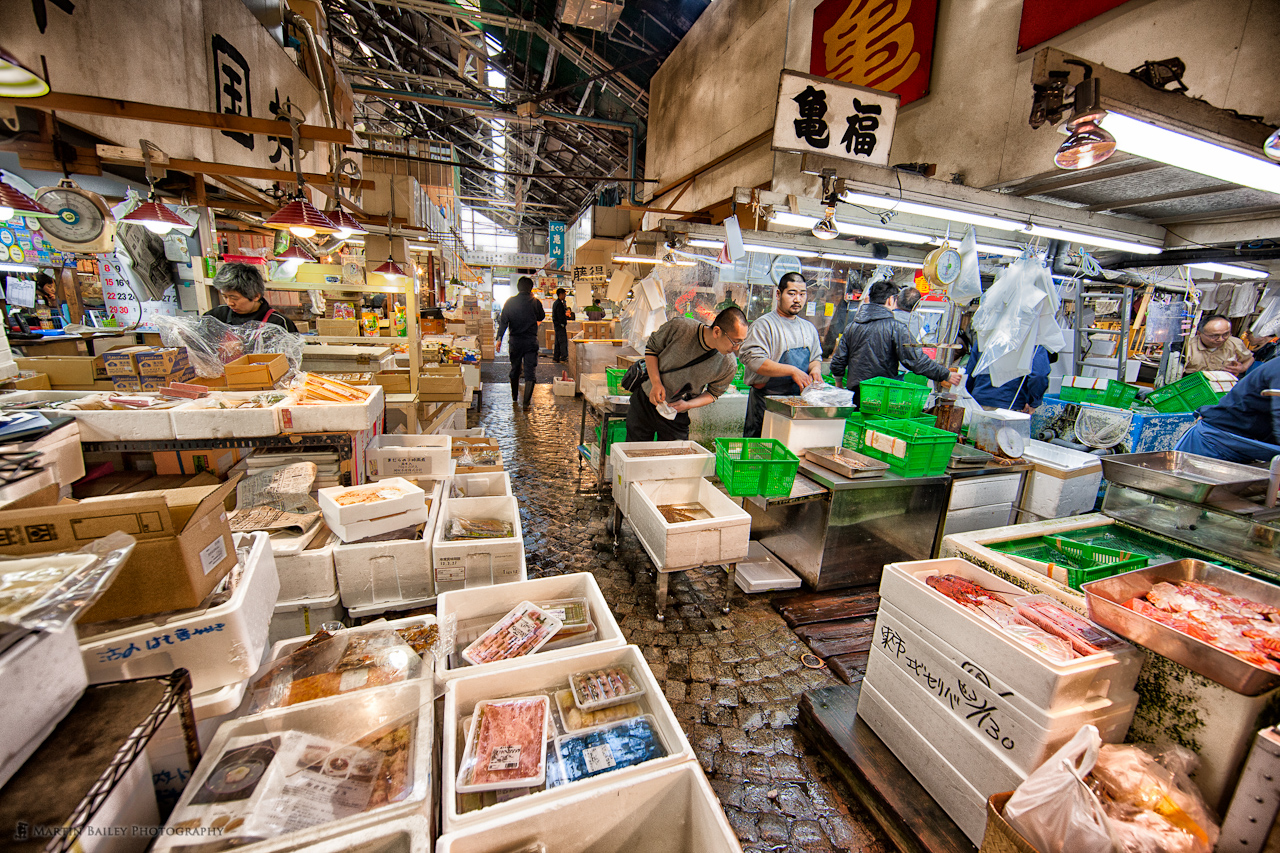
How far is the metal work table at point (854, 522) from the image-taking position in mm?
3561

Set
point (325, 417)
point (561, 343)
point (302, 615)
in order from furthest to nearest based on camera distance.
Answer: point (561, 343) < point (325, 417) < point (302, 615)

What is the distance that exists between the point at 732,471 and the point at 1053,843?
7.77 ft

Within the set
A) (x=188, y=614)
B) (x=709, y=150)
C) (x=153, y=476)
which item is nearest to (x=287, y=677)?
(x=188, y=614)

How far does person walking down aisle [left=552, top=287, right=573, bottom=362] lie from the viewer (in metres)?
14.3

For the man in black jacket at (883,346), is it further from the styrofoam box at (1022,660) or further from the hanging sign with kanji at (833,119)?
the styrofoam box at (1022,660)

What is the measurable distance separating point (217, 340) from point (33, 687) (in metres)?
3.02

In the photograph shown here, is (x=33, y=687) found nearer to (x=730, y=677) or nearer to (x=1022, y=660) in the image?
(x=1022, y=660)

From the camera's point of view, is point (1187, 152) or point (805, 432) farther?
point (805, 432)

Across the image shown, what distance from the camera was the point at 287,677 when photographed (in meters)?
1.67

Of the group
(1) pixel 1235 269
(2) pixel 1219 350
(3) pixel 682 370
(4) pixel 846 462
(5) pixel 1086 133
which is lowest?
(4) pixel 846 462

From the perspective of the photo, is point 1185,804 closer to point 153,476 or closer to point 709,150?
point 153,476

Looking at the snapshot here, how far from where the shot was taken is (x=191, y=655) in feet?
4.54

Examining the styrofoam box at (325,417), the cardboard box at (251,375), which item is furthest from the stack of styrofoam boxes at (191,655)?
the cardboard box at (251,375)

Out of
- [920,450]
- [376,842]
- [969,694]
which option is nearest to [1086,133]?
[920,450]
